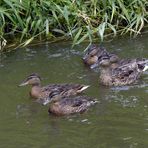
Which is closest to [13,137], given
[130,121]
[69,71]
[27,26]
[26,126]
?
[26,126]

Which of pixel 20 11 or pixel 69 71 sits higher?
pixel 20 11

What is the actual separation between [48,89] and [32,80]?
31cm

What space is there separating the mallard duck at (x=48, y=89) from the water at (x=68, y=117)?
0.43 feet

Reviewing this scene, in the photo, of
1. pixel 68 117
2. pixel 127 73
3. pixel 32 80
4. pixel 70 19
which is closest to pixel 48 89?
pixel 32 80

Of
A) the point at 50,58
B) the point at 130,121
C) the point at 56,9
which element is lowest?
the point at 130,121

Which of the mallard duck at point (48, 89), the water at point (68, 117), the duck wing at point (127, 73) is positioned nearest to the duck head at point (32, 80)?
the mallard duck at point (48, 89)

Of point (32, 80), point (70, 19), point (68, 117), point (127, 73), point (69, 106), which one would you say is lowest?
point (68, 117)

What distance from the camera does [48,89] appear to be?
30.5ft

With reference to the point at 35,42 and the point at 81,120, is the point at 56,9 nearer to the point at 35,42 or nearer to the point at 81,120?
the point at 35,42

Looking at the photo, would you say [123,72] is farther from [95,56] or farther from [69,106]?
[69,106]

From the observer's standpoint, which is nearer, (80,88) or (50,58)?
(80,88)

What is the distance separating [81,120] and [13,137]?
38.1 inches

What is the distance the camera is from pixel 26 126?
8.17 metres

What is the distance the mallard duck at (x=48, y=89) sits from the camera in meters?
9.06
